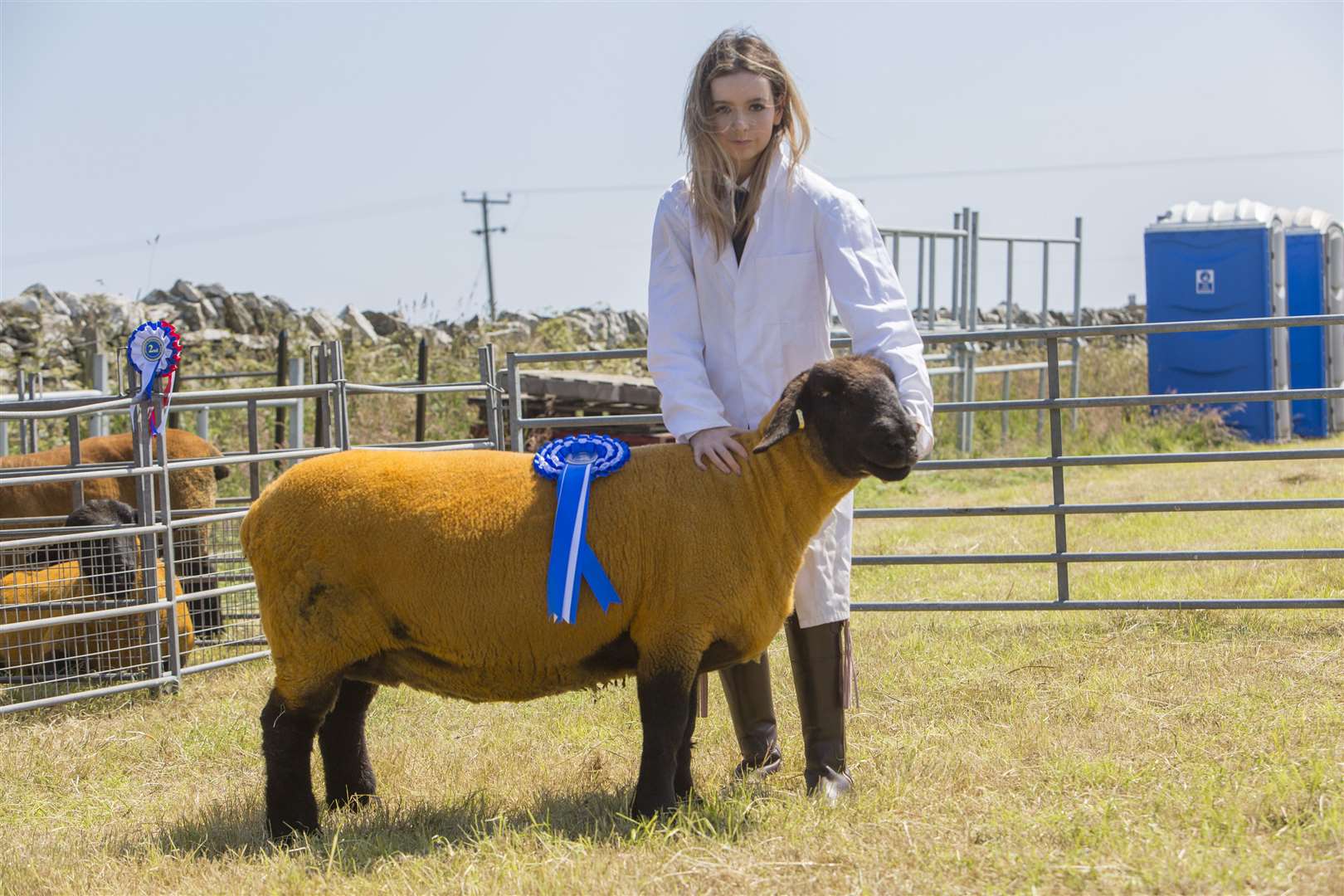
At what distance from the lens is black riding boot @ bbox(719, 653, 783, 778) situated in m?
4.61

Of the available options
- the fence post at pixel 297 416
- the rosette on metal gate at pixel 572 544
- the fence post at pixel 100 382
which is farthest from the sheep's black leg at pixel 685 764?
the fence post at pixel 100 382

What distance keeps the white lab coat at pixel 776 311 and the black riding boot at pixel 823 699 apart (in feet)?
0.24

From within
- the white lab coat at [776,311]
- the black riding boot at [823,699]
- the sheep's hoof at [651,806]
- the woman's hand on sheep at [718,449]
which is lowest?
the sheep's hoof at [651,806]

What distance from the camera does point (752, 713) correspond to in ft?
15.1

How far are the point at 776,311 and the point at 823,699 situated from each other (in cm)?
127

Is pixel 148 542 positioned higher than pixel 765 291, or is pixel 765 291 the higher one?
pixel 765 291

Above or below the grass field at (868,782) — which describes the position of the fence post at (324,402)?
above

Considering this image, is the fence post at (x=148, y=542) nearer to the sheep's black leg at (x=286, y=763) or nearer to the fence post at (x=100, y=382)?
the sheep's black leg at (x=286, y=763)

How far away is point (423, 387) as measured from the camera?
888cm

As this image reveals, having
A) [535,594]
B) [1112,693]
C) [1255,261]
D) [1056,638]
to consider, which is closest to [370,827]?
[535,594]

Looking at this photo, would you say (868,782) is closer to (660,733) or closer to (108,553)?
(660,733)

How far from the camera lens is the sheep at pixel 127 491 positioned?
820 cm

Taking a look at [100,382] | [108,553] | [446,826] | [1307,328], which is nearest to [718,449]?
[446,826]

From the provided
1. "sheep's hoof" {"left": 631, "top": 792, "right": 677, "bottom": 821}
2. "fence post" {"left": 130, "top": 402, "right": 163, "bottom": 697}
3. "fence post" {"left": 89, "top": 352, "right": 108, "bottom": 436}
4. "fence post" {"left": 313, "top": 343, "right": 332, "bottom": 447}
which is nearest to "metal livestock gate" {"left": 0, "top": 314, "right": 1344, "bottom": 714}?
"fence post" {"left": 130, "top": 402, "right": 163, "bottom": 697}
